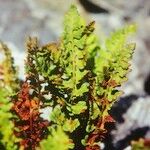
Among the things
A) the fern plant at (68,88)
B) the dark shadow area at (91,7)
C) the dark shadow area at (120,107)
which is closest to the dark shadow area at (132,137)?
the dark shadow area at (120,107)

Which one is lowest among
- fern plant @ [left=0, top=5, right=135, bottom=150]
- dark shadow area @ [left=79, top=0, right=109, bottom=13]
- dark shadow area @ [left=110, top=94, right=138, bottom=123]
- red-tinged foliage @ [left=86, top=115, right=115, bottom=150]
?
red-tinged foliage @ [left=86, top=115, right=115, bottom=150]

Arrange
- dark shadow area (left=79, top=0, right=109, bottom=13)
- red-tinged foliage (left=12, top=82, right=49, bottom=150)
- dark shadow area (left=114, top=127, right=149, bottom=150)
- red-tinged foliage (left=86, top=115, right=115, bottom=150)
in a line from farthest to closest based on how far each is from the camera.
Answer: dark shadow area (left=79, top=0, right=109, bottom=13), dark shadow area (left=114, top=127, right=149, bottom=150), red-tinged foliage (left=86, top=115, right=115, bottom=150), red-tinged foliage (left=12, top=82, right=49, bottom=150)

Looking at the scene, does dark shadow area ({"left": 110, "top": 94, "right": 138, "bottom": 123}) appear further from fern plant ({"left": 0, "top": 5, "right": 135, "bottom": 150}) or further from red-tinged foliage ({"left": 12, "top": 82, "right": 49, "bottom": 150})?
red-tinged foliage ({"left": 12, "top": 82, "right": 49, "bottom": 150})

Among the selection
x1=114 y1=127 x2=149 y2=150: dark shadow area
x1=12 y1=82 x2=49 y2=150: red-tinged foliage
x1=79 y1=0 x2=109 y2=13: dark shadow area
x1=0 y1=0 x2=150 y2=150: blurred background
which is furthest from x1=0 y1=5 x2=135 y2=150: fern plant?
x1=79 y1=0 x2=109 y2=13: dark shadow area

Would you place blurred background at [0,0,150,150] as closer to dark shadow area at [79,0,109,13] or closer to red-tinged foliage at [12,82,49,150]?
dark shadow area at [79,0,109,13]

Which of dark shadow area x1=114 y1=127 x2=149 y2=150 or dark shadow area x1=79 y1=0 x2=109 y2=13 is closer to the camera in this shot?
Result: dark shadow area x1=114 y1=127 x2=149 y2=150

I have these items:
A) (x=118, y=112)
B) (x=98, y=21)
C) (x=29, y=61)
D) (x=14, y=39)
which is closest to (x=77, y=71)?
(x=29, y=61)

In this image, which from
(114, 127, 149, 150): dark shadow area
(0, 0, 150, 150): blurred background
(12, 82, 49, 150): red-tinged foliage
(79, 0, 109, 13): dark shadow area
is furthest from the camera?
(79, 0, 109, 13): dark shadow area

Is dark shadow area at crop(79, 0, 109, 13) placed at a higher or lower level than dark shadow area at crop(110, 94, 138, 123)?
higher
